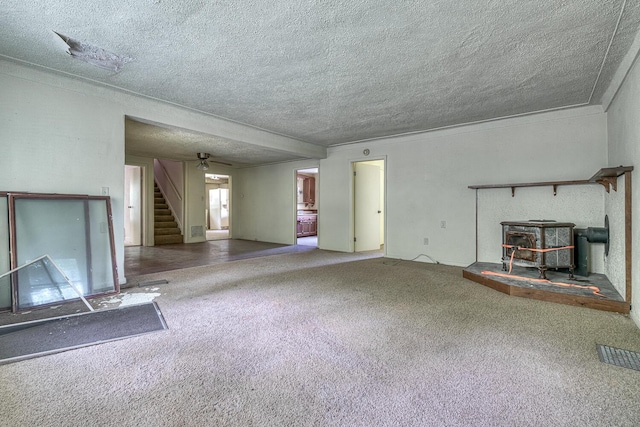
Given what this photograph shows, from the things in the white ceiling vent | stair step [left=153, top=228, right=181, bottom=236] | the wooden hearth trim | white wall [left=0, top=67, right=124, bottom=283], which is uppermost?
the white ceiling vent

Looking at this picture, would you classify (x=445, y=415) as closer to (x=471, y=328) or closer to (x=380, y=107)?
(x=471, y=328)

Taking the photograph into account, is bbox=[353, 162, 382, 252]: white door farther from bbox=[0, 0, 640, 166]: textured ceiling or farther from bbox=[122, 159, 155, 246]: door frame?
bbox=[122, 159, 155, 246]: door frame

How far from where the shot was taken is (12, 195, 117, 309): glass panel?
287 cm

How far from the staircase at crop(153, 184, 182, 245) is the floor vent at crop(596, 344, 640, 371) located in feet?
28.2

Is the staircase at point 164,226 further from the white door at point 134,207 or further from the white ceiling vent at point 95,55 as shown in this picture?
the white ceiling vent at point 95,55

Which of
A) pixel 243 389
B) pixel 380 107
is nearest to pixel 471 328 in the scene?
pixel 243 389

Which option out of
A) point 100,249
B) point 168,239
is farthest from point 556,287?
point 168,239

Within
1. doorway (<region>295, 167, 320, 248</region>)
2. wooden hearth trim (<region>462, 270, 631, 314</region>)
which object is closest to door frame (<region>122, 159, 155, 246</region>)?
doorway (<region>295, 167, 320, 248</region>)

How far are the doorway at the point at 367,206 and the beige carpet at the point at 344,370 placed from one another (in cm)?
364

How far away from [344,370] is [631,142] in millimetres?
3210

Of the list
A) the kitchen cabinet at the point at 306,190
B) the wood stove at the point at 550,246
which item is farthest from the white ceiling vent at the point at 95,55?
the kitchen cabinet at the point at 306,190

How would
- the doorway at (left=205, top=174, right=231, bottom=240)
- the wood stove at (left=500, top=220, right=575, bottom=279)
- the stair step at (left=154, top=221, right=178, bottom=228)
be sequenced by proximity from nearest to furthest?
the wood stove at (left=500, top=220, right=575, bottom=279)
the stair step at (left=154, top=221, right=178, bottom=228)
the doorway at (left=205, top=174, right=231, bottom=240)

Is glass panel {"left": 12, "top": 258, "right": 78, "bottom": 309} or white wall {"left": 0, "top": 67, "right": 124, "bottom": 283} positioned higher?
white wall {"left": 0, "top": 67, "right": 124, "bottom": 283}

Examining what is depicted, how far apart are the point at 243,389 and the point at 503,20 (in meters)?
2.95
